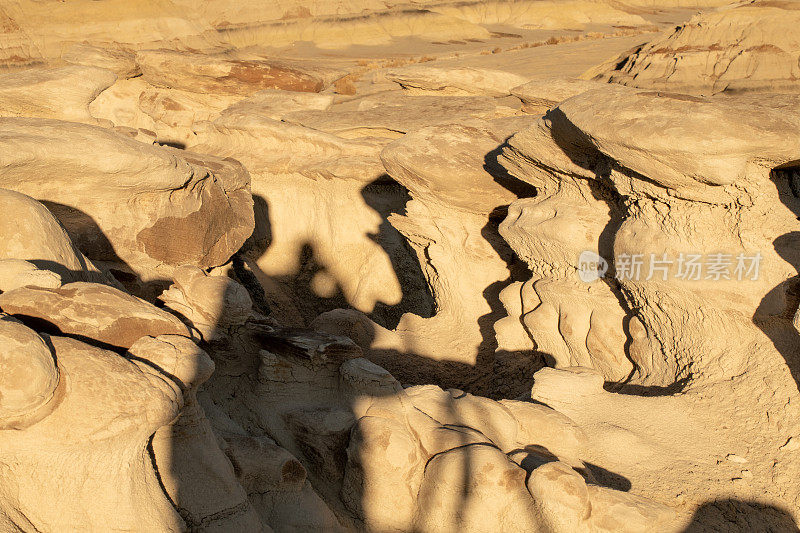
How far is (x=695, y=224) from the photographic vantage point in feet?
9.88

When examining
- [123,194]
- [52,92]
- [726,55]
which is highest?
[726,55]

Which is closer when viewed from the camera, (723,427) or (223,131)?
(723,427)

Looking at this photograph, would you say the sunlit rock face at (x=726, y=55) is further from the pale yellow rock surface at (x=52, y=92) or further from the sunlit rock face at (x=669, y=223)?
the pale yellow rock surface at (x=52, y=92)

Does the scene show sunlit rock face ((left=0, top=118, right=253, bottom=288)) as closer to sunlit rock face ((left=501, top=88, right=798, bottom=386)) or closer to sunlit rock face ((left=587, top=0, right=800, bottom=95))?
sunlit rock face ((left=501, top=88, right=798, bottom=386))

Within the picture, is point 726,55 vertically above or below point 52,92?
above

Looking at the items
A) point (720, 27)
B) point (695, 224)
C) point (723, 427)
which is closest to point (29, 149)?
point (695, 224)

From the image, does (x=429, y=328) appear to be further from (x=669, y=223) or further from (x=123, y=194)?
(x=123, y=194)

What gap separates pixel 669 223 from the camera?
10.3 feet

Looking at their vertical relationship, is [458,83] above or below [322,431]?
above

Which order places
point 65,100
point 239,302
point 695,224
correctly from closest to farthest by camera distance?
point 695,224 < point 239,302 < point 65,100

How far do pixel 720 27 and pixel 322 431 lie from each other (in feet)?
23.1

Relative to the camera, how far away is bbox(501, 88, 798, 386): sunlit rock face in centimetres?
270

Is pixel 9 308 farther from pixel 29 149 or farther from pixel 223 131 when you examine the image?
pixel 223 131

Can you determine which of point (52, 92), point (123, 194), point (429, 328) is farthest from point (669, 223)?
point (52, 92)
